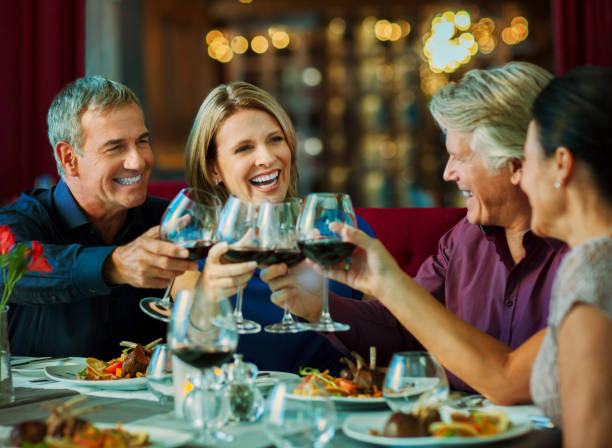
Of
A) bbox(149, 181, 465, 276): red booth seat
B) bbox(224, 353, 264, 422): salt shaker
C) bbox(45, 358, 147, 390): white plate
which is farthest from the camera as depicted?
bbox(149, 181, 465, 276): red booth seat

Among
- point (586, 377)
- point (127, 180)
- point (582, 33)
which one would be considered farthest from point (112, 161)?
point (582, 33)

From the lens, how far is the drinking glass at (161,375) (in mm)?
1229

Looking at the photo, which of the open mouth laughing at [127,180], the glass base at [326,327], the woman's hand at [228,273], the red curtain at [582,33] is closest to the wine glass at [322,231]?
the glass base at [326,327]

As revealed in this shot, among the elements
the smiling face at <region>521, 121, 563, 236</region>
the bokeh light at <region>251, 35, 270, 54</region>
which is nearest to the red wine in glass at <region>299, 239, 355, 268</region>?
the smiling face at <region>521, 121, 563, 236</region>

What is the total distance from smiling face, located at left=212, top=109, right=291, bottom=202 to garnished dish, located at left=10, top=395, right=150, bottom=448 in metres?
1.11

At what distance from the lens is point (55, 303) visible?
192cm

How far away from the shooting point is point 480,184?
1556 millimetres

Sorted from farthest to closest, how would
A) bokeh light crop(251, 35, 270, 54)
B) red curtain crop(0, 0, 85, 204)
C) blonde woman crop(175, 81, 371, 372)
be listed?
bokeh light crop(251, 35, 270, 54)
red curtain crop(0, 0, 85, 204)
blonde woman crop(175, 81, 371, 372)

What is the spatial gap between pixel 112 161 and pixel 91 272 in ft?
1.69

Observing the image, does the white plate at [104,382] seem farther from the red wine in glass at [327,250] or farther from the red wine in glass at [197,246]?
the red wine in glass at [327,250]

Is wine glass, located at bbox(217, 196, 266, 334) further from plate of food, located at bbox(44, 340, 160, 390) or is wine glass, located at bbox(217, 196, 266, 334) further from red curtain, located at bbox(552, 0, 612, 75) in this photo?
red curtain, located at bbox(552, 0, 612, 75)

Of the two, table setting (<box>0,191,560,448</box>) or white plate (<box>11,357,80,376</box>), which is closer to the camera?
table setting (<box>0,191,560,448</box>)

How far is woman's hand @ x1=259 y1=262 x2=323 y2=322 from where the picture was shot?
151 cm

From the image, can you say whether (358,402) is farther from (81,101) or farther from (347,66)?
(347,66)
